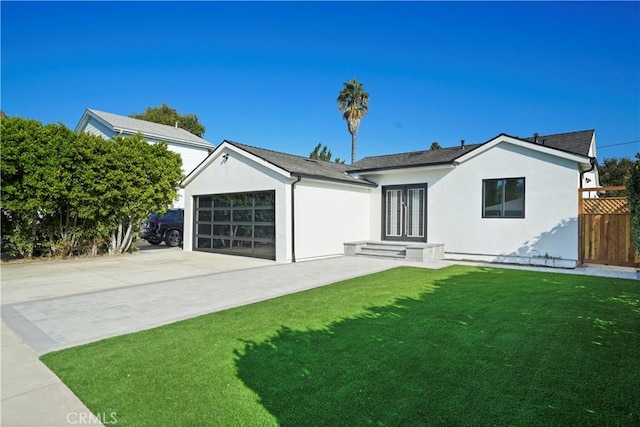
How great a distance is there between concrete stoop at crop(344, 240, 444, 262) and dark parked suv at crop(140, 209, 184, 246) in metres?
9.05

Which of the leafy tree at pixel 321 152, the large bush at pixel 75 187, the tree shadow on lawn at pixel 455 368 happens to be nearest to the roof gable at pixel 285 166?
the large bush at pixel 75 187

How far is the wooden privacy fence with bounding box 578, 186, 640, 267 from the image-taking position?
30.0 feet

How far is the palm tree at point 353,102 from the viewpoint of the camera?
92.4 feet

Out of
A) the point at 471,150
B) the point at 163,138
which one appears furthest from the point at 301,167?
the point at 163,138

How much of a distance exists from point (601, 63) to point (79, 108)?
2941cm

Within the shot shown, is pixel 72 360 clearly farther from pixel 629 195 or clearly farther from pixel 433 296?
pixel 629 195

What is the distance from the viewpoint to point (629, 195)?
17.3 feet

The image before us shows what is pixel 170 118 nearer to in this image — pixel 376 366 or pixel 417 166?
pixel 417 166

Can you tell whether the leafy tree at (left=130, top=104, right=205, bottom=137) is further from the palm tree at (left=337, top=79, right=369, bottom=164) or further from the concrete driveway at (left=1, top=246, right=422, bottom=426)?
the concrete driveway at (left=1, top=246, right=422, bottom=426)

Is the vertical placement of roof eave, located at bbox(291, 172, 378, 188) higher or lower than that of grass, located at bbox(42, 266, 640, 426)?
higher

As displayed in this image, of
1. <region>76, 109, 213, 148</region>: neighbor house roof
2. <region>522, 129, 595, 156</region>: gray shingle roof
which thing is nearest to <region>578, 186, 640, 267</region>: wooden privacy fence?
<region>522, 129, 595, 156</region>: gray shingle roof

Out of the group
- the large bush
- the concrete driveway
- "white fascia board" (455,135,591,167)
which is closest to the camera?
the concrete driveway

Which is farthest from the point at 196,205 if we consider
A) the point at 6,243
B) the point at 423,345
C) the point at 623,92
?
the point at 623,92

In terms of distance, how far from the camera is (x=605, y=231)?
9453 mm
